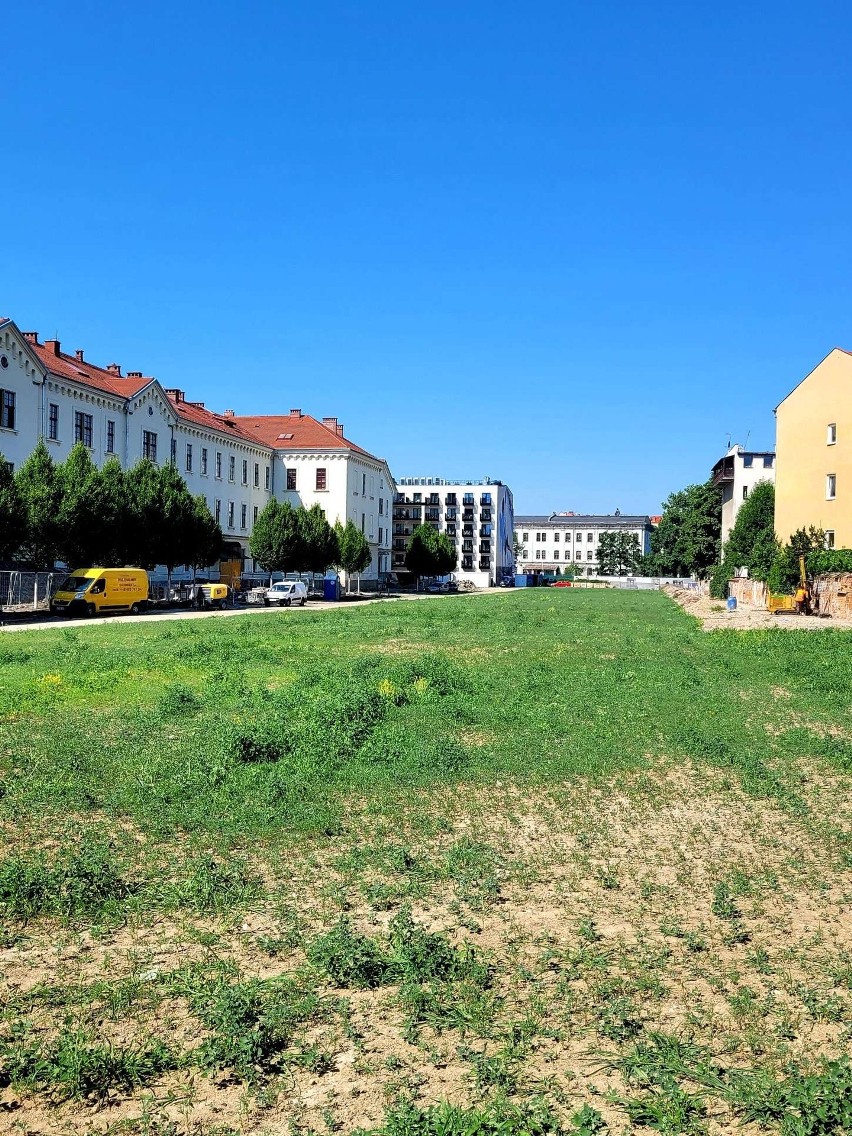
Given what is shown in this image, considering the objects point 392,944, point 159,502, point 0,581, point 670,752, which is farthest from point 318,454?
point 392,944

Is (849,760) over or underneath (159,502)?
underneath

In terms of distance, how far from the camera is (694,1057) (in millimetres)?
4590

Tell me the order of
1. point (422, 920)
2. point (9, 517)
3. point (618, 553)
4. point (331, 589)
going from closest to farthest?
point (422, 920)
point (9, 517)
point (331, 589)
point (618, 553)

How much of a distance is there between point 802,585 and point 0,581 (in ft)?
113

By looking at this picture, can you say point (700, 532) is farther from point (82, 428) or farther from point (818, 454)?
point (82, 428)

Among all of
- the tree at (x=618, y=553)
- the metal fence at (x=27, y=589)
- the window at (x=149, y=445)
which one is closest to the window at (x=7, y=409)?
the metal fence at (x=27, y=589)

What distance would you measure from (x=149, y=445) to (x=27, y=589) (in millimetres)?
18683

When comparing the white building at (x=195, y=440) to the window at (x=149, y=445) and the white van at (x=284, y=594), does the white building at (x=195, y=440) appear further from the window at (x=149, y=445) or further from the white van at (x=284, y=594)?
the white van at (x=284, y=594)

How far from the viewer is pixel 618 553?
585 ft

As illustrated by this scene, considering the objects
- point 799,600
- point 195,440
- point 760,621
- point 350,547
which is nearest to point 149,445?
point 195,440

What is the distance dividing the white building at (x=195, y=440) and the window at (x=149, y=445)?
0.32 feet

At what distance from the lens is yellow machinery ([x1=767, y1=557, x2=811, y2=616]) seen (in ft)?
140

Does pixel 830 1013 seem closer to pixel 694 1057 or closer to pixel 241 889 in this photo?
pixel 694 1057

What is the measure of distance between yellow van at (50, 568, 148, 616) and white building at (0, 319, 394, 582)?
733 cm
